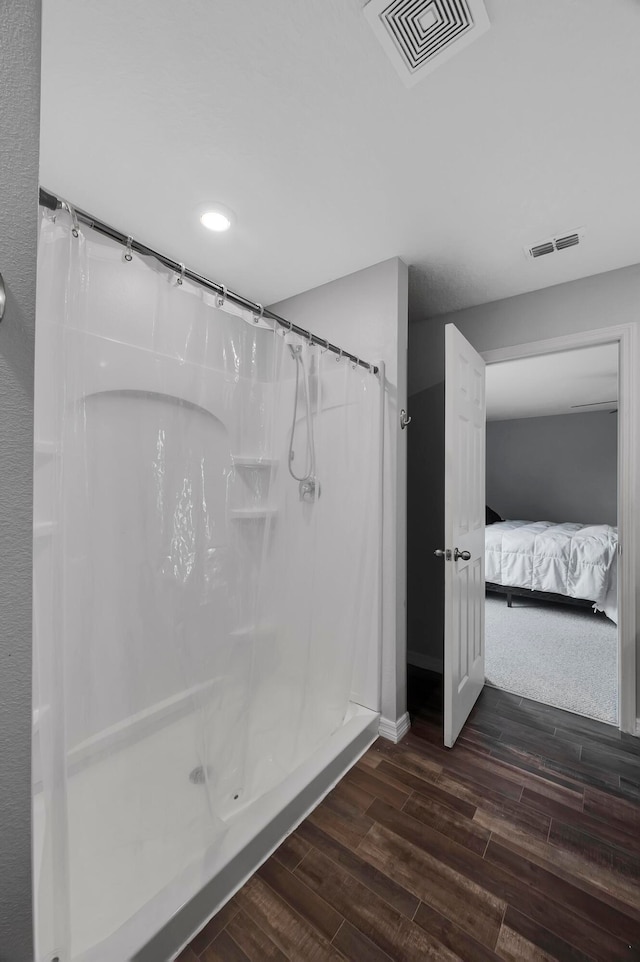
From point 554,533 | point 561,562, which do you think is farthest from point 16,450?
point 554,533

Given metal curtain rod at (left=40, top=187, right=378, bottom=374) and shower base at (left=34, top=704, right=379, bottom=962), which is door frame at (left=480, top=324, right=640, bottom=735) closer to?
metal curtain rod at (left=40, top=187, right=378, bottom=374)

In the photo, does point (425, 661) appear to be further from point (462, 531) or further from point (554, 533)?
point (554, 533)

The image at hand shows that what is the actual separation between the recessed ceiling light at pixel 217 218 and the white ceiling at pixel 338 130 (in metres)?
0.05

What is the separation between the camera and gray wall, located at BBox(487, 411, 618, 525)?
238 inches

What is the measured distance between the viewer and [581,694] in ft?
7.84

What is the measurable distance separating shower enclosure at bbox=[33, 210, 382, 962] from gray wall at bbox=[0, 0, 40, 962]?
335mm

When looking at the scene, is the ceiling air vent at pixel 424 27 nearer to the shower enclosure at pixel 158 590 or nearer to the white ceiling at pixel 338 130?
the white ceiling at pixel 338 130

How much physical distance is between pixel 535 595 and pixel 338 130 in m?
4.09

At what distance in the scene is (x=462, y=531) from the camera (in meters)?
2.03

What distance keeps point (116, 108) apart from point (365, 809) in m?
2.64

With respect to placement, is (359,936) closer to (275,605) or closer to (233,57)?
(275,605)

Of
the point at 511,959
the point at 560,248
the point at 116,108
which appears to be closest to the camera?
the point at 511,959

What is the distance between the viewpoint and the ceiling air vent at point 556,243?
1835mm

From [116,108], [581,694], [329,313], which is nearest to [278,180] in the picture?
[116,108]
